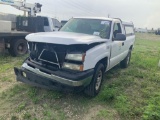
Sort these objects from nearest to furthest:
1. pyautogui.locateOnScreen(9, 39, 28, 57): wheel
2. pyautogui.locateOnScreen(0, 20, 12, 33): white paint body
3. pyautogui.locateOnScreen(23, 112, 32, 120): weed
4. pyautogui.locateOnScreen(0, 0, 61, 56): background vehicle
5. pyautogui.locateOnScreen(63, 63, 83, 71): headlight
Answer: pyautogui.locateOnScreen(23, 112, 32, 120): weed < pyautogui.locateOnScreen(63, 63, 83, 71): headlight < pyautogui.locateOnScreen(0, 20, 12, 33): white paint body < pyautogui.locateOnScreen(0, 0, 61, 56): background vehicle < pyautogui.locateOnScreen(9, 39, 28, 57): wheel

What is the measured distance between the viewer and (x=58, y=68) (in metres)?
4.04

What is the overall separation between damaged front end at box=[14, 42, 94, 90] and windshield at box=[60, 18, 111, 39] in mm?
1424

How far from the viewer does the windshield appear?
207 inches

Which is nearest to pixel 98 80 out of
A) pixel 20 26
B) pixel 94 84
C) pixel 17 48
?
pixel 94 84

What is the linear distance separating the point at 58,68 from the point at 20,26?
7466 mm

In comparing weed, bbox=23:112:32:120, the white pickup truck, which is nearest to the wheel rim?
the white pickup truck

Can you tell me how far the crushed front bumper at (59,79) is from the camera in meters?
3.82

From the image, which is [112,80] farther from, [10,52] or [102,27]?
[10,52]

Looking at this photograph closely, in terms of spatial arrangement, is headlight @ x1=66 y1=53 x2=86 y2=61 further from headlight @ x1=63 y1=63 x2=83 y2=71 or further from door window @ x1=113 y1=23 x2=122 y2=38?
door window @ x1=113 y1=23 x2=122 y2=38

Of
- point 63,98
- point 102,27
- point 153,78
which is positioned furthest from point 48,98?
point 153,78

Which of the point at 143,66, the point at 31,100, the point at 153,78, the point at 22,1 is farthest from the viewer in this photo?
the point at 22,1

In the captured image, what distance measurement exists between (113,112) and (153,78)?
3054 millimetres

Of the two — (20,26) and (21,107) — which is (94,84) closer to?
(21,107)

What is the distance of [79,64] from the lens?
12.7ft
